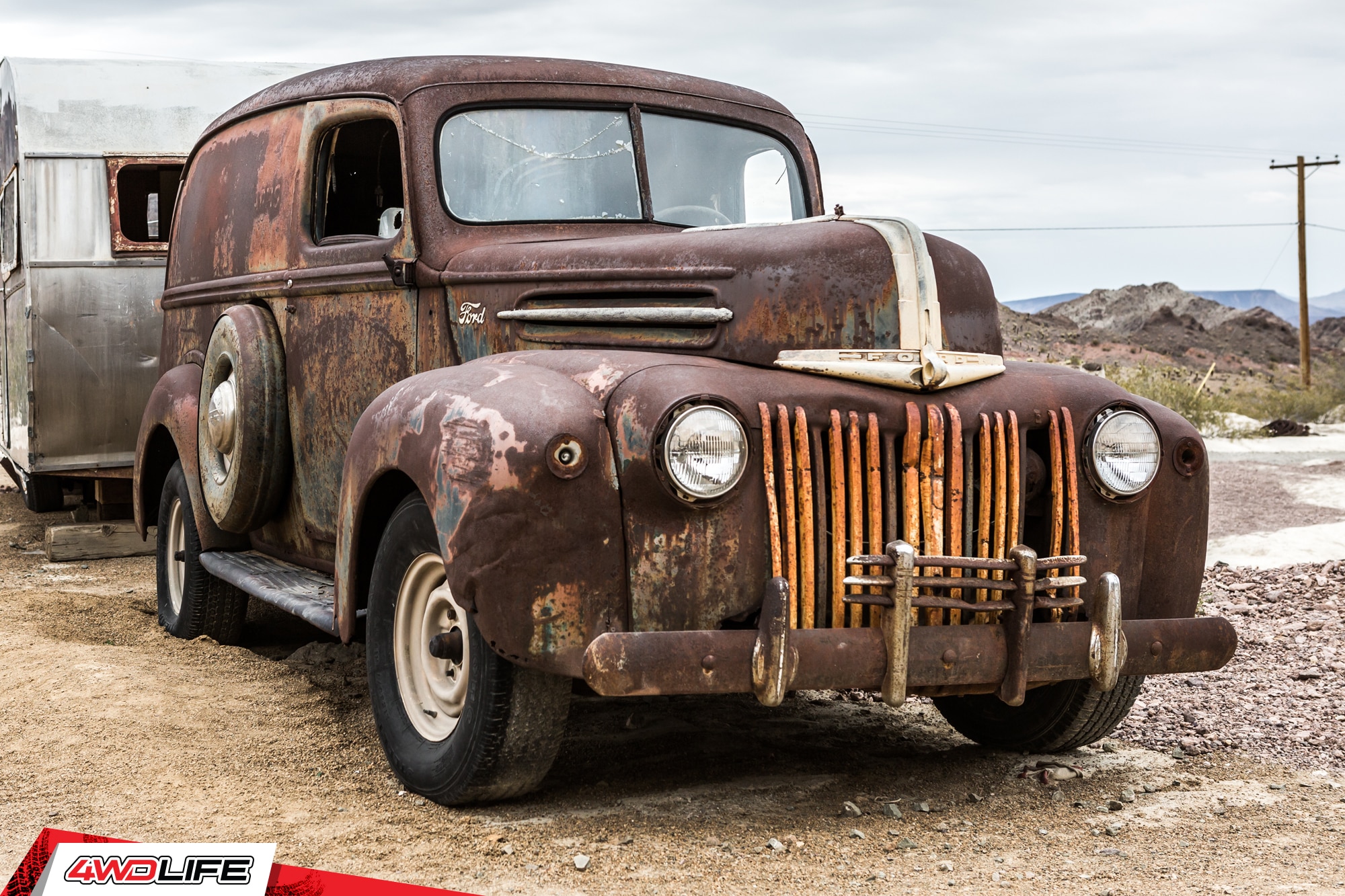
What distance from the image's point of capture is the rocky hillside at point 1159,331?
1841 inches

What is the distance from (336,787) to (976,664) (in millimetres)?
1784

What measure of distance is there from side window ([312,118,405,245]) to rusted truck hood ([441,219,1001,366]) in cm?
95

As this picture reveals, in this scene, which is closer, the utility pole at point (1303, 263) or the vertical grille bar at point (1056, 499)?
the vertical grille bar at point (1056, 499)

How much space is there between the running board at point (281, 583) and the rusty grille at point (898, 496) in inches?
61.5

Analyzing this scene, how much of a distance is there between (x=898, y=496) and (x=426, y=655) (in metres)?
1.35

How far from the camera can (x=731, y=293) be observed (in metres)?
3.78

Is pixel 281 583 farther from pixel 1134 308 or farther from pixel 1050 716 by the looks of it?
pixel 1134 308

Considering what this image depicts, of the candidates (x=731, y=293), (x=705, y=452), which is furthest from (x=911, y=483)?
(x=731, y=293)

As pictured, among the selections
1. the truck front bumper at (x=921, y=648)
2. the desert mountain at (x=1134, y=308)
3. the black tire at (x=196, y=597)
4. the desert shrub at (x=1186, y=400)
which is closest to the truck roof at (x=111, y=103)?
the black tire at (x=196, y=597)

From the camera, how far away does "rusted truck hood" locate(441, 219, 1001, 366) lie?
368 cm

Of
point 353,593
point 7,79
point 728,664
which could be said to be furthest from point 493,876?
point 7,79

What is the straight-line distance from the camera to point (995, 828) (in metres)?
3.67

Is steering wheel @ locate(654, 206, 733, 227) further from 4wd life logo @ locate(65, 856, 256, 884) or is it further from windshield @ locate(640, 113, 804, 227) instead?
4wd life logo @ locate(65, 856, 256, 884)

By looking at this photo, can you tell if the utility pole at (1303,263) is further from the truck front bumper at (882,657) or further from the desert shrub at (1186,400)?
the truck front bumper at (882,657)
